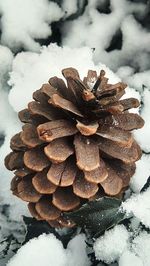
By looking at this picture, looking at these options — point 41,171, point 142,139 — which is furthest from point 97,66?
point 41,171

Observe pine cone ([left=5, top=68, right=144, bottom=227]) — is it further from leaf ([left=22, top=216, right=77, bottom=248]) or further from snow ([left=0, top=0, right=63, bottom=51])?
snow ([left=0, top=0, right=63, bottom=51])

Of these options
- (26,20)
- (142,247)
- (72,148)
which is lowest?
(142,247)

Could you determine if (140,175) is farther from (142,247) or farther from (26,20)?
(26,20)

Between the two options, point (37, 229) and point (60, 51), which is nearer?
point (37, 229)

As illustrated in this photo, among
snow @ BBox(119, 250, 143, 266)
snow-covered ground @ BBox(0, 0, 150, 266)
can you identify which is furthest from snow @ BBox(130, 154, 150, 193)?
snow @ BBox(119, 250, 143, 266)

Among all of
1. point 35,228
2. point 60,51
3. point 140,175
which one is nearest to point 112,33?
point 60,51

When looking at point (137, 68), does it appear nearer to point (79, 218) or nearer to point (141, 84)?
point (141, 84)
